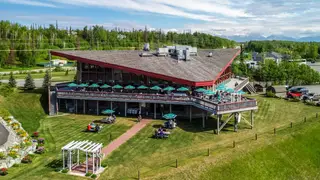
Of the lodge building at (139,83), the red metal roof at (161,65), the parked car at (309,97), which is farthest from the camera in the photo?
the parked car at (309,97)

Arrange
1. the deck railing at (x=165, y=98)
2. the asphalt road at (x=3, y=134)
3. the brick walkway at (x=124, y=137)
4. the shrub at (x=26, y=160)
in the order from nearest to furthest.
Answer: the shrub at (x=26, y=160)
the asphalt road at (x=3, y=134)
the brick walkway at (x=124, y=137)
the deck railing at (x=165, y=98)

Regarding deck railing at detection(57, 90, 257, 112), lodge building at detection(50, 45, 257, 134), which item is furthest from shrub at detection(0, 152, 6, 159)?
deck railing at detection(57, 90, 257, 112)

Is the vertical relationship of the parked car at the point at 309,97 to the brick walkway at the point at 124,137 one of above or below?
above

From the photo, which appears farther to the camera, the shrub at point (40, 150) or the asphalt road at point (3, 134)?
the shrub at point (40, 150)

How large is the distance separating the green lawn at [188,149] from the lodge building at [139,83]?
2.48m

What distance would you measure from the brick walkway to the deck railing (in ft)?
10.1

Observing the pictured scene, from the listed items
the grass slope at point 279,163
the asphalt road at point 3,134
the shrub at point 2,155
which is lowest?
the grass slope at point 279,163

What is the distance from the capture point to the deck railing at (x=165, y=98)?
32.4 meters

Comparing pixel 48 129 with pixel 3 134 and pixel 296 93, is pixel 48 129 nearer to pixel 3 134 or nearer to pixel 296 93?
pixel 3 134

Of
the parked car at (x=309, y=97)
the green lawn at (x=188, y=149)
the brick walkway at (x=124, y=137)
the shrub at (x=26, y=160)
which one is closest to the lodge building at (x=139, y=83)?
the green lawn at (x=188, y=149)

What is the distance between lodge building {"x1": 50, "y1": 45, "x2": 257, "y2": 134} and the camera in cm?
3756

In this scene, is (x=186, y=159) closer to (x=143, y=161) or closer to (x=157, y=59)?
(x=143, y=161)

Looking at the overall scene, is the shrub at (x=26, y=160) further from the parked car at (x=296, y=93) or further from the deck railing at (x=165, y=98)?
the parked car at (x=296, y=93)

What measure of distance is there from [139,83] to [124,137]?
501 inches
